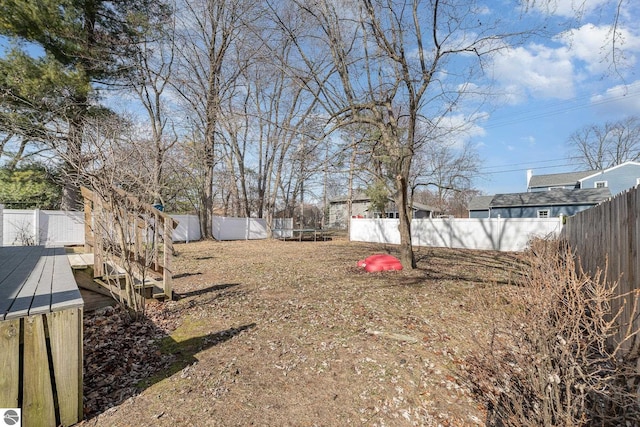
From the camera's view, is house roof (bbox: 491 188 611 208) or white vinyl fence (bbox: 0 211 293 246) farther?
house roof (bbox: 491 188 611 208)

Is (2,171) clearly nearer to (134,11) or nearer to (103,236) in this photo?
(134,11)

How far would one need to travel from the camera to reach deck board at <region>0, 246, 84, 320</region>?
215 centimetres

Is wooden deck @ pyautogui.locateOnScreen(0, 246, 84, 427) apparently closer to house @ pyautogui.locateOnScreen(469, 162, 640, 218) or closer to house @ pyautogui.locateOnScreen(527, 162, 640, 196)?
house @ pyautogui.locateOnScreen(469, 162, 640, 218)

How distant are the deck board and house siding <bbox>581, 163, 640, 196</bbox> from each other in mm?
31355

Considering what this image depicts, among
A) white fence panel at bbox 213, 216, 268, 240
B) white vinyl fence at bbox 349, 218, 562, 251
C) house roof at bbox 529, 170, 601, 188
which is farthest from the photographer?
house roof at bbox 529, 170, 601, 188

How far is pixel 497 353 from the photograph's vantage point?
9.32 feet

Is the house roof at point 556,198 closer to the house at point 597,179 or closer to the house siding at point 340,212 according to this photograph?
the house at point 597,179

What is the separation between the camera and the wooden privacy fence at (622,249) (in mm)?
2213

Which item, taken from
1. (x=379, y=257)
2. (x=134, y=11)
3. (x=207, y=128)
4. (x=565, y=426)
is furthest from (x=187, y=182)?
(x=565, y=426)

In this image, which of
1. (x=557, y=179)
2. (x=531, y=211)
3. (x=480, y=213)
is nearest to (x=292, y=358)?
(x=531, y=211)

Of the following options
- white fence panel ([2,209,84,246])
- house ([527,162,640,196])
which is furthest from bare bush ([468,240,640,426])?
house ([527,162,640,196])

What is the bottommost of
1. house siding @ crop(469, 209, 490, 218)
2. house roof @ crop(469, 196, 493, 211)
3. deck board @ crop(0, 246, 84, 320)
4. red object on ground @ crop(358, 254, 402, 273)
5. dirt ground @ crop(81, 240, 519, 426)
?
dirt ground @ crop(81, 240, 519, 426)

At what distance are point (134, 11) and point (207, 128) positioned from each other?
210 inches

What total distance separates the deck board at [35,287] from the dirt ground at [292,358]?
849 mm
